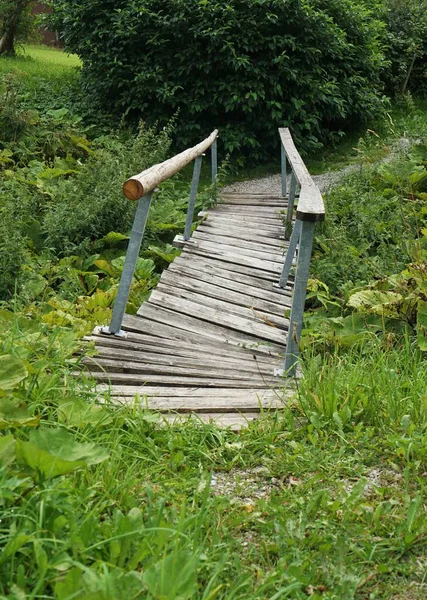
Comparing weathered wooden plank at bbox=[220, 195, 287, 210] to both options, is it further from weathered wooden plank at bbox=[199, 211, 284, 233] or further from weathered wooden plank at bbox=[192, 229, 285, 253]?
weathered wooden plank at bbox=[192, 229, 285, 253]

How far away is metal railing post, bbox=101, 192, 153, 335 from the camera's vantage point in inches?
176

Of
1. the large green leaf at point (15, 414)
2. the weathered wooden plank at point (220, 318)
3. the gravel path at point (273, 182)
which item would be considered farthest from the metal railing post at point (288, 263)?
the gravel path at point (273, 182)

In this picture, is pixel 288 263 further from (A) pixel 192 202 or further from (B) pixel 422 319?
(B) pixel 422 319

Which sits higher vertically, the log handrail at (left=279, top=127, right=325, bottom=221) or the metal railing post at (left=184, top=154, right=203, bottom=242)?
the log handrail at (left=279, top=127, right=325, bottom=221)

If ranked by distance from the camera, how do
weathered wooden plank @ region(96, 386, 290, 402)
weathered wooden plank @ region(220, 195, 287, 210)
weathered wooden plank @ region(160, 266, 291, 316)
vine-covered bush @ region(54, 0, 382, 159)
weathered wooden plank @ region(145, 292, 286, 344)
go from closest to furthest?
weathered wooden plank @ region(96, 386, 290, 402), weathered wooden plank @ region(145, 292, 286, 344), weathered wooden plank @ region(160, 266, 291, 316), weathered wooden plank @ region(220, 195, 287, 210), vine-covered bush @ region(54, 0, 382, 159)

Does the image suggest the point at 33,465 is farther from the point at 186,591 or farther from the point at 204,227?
the point at 204,227

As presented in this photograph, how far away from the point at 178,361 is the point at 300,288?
852mm

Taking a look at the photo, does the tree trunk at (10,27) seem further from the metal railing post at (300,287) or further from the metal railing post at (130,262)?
the metal railing post at (300,287)

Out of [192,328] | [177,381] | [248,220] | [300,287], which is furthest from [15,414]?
[248,220]

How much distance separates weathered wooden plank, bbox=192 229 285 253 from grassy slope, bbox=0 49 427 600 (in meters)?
4.00

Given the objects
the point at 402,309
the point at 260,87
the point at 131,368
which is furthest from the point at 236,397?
the point at 260,87

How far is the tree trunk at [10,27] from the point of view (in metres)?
20.3

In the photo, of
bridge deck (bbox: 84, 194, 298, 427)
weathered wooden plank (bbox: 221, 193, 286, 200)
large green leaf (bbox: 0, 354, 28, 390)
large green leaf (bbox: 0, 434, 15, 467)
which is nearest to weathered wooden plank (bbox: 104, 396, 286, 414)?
bridge deck (bbox: 84, 194, 298, 427)

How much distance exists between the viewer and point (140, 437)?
2.93 metres
